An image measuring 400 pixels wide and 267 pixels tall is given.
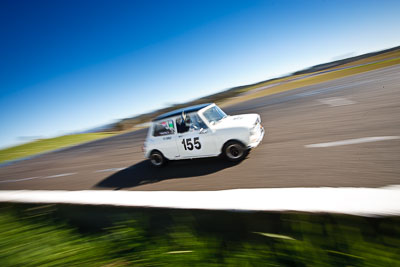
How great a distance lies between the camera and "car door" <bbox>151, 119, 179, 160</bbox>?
6801 millimetres

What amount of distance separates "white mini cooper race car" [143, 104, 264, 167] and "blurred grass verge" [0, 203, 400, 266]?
4.02 metres

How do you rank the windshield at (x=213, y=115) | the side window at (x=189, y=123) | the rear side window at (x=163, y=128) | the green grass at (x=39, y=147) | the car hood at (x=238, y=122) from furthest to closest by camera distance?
the green grass at (x=39, y=147), the rear side window at (x=163, y=128), the windshield at (x=213, y=115), the side window at (x=189, y=123), the car hood at (x=238, y=122)

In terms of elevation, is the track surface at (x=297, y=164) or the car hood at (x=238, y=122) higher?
the car hood at (x=238, y=122)

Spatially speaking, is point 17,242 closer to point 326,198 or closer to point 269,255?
point 269,255

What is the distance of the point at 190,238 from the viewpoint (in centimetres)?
206

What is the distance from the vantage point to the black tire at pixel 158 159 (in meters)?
7.23

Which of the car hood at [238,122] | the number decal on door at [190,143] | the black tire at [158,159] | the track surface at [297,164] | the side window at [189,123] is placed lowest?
the track surface at [297,164]

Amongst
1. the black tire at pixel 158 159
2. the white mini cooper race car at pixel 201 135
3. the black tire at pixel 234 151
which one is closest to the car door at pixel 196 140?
the white mini cooper race car at pixel 201 135

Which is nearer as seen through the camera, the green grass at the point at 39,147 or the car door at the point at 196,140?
the car door at the point at 196,140

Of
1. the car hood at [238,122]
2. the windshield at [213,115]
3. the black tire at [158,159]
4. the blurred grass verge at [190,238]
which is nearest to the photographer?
the blurred grass verge at [190,238]

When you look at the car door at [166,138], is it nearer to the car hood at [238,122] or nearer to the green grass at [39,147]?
the car hood at [238,122]

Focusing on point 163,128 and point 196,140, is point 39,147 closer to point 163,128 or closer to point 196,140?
point 163,128

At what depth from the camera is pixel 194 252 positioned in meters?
1.95

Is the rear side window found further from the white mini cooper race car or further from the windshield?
the windshield
